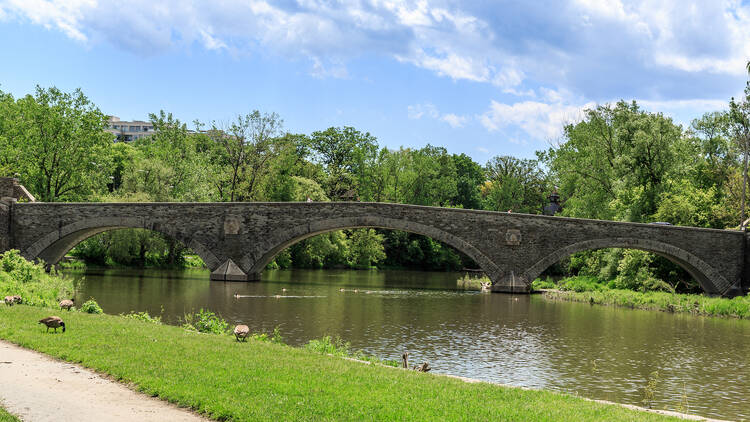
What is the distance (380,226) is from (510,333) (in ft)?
51.3

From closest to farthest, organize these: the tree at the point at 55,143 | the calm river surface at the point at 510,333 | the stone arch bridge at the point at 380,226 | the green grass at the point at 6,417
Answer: the green grass at the point at 6,417 → the calm river surface at the point at 510,333 → the stone arch bridge at the point at 380,226 → the tree at the point at 55,143

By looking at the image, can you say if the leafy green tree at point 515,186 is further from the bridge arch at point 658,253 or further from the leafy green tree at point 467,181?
the bridge arch at point 658,253

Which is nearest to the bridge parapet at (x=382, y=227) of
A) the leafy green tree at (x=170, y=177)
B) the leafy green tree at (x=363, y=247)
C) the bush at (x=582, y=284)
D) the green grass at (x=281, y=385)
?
the bush at (x=582, y=284)

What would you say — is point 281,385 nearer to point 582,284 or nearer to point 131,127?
point 582,284

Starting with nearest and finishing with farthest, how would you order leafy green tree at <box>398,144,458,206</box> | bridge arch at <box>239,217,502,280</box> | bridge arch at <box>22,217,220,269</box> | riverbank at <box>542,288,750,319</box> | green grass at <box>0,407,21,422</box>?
green grass at <box>0,407,21,422</box>, riverbank at <box>542,288,750,319</box>, bridge arch at <box>239,217,502,280</box>, bridge arch at <box>22,217,220,269</box>, leafy green tree at <box>398,144,458,206</box>

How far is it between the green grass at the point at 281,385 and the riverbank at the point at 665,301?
21790mm

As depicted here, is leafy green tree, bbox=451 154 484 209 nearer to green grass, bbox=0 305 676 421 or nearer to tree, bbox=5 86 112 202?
tree, bbox=5 86 112 202

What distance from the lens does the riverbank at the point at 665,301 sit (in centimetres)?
2777

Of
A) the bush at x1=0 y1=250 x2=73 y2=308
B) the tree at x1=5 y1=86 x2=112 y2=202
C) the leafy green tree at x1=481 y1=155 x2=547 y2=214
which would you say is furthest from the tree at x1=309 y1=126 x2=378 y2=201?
the bush at x1=0 y1=250 x2=73 y2=308

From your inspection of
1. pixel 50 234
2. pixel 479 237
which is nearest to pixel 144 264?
pixel 50 234

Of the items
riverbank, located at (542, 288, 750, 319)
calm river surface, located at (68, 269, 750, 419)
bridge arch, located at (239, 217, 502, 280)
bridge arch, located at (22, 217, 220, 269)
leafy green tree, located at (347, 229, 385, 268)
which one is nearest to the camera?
calm river surface, located at (68, 269, 750, 419)

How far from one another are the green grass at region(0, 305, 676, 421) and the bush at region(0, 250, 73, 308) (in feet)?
21.1

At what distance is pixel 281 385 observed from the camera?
845 cm

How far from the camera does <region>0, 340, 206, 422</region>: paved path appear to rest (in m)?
7.17
